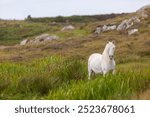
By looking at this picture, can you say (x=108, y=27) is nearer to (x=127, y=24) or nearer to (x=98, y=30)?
(x=98, y=30)

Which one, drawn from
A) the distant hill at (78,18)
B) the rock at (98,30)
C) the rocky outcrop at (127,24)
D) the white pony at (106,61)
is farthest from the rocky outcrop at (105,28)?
the white pony at (106,61)

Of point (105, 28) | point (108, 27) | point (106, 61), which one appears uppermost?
point (106, 61)

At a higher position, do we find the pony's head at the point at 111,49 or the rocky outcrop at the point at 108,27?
the pony's head at the point at 111,49

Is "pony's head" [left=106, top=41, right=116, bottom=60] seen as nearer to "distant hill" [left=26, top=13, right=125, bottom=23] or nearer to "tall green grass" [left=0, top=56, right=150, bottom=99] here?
"tall green grass" [left=0, top=56, right=150, bottom=99]

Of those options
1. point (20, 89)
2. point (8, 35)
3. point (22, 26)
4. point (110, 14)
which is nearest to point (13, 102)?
point (20, 89)

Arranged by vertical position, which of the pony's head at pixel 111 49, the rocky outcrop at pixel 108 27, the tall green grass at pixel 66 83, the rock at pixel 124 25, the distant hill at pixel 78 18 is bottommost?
the distant hill at pixel 78 18

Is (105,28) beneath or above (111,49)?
Answer: beneath

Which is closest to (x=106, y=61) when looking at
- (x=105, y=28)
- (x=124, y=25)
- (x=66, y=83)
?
(x=66, y=83)

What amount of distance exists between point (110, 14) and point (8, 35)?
150 ft

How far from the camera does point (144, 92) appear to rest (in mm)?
13492

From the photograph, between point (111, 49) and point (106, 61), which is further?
point (106, 61)

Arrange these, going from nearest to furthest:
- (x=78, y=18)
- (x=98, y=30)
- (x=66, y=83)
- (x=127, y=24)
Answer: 1. (x=66, y=83)
2. (x=127, y=24)
3. (x=98, y=30)
4. (x=78, y=18)

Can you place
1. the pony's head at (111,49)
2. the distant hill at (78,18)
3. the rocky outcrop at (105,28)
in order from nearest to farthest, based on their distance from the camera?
the pony's head at (111,49) < the rocky outcrop at (105,28) < the distant hill at (78,18)

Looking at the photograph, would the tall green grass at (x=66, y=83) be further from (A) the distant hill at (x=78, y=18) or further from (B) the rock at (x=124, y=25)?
(A) the distant hill at (x=78, y=18)
